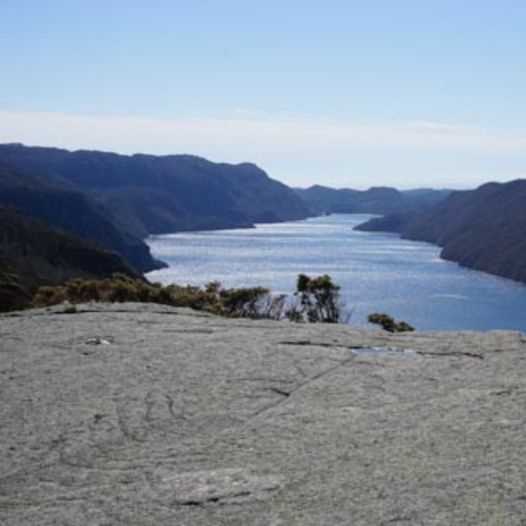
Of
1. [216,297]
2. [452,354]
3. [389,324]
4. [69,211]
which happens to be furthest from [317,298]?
[69,211]

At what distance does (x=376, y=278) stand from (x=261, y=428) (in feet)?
356

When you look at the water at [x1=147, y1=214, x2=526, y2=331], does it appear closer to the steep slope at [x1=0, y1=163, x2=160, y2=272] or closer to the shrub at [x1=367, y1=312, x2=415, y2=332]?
the steep slope at [x1=0, y1=163, x2=160, y2=272]

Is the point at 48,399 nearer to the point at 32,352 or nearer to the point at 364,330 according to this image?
the point at 32,352

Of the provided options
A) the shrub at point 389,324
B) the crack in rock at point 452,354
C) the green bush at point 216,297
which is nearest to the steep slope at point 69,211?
the green bush at point 216,297

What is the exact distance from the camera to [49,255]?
92250 mm

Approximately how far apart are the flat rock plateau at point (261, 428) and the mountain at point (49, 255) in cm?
6598

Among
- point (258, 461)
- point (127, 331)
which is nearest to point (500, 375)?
point (258, 461)

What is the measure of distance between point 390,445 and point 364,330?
746cm

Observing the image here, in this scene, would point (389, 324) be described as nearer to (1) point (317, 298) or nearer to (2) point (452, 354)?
(1) point (317, 298)

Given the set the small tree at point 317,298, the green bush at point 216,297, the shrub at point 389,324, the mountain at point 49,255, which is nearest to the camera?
the shrub at point 389,324

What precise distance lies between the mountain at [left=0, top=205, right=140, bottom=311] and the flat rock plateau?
65976mm

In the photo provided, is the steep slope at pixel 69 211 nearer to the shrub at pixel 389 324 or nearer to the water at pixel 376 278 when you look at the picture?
the water at pixel 376 278

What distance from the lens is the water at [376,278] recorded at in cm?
8619

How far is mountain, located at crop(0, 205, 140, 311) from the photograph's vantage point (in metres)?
83.8
